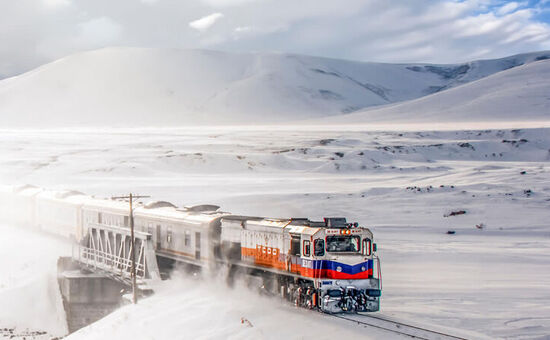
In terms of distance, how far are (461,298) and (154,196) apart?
41.9 m

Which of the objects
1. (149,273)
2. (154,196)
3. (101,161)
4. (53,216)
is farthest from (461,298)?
(101,161)

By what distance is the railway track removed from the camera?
2159 cm

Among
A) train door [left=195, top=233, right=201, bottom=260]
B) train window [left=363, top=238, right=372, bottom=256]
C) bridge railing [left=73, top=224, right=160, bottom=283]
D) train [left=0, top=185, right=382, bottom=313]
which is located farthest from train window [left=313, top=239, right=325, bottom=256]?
bridge railing [left=73, top=224, right=160, bottom=283]

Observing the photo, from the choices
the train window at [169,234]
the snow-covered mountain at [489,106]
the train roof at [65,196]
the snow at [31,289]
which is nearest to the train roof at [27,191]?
the train roof at [65,196]

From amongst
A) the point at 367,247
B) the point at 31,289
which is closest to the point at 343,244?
the point at 367,247

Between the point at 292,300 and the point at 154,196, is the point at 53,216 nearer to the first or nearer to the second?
the point at 154,196

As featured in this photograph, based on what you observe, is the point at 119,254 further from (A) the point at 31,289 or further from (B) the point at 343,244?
(B) the point at 343,244

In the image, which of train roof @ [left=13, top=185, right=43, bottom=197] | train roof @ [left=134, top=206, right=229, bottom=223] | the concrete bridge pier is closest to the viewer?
train roof @ [left=134, top=206, right=229, bottom=223]

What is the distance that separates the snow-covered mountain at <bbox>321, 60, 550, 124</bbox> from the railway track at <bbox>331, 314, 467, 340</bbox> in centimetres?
13772

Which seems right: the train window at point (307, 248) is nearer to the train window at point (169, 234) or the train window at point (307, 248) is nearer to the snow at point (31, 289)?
the train window at point (169, 234)

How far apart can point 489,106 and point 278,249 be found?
155 metres

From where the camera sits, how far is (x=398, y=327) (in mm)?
22750

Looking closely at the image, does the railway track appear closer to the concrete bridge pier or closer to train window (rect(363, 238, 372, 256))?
train window (rect(363, 238, 372, 256))

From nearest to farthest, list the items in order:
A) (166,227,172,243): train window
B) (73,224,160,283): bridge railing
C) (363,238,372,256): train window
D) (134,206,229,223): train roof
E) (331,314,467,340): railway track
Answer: (331,314,467,340): railway track → (363,238,372,256): train window → (134,206,229,223): train roof → (73,224,160,283): bridge railing → (166,227,172,243): train window
